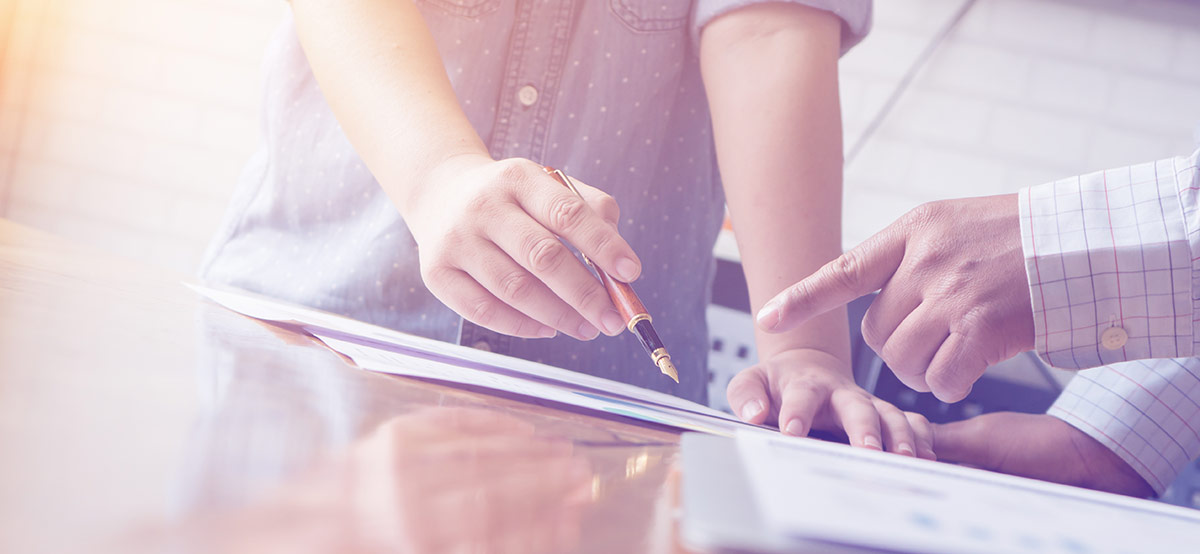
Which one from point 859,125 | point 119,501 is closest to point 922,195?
point 859,125

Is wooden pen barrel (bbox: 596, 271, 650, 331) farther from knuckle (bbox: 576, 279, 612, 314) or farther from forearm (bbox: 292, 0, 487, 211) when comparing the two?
forearm (bbox: 292, 0, 487, 211)

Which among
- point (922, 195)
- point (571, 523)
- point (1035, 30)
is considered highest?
point (571, 523)

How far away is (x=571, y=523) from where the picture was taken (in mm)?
244

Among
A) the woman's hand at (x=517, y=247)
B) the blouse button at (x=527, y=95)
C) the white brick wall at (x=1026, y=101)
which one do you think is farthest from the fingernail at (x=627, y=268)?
the white brick wall at (x=1026, y=101)

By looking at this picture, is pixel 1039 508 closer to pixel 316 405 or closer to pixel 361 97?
pixel 316 405

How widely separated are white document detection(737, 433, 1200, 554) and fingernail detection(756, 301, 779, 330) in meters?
0.20

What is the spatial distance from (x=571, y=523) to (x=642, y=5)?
71 cm

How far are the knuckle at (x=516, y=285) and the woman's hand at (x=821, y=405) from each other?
0.65 feet

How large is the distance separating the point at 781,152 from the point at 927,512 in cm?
59

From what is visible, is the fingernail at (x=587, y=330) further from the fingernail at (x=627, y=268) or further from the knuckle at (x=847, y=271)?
the knuckle at (x=847, y=271)

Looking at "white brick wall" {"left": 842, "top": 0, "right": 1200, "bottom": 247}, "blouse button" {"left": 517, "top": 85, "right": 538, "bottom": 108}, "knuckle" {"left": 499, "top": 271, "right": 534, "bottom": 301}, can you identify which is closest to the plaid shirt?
"knuckle" {"left": 499, "top": 271, "right": 534, "bottom": 301}

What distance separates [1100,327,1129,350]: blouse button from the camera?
58 cm

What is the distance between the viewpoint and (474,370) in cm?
55

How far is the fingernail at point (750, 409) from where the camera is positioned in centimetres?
64
